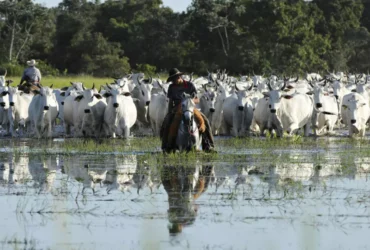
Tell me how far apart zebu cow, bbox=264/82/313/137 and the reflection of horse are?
9273 mm

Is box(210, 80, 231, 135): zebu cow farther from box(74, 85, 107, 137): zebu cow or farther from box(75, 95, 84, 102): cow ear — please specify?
box(75, 95, 84, 102): cow ear

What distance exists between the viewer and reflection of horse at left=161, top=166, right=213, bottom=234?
34.6ft

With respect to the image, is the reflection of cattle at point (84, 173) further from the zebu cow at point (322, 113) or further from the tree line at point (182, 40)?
the tree line at point (182, 40)

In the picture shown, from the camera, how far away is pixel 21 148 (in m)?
20.5

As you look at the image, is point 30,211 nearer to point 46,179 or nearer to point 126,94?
point 46,179

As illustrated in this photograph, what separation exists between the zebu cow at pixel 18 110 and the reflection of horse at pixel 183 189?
1144cm

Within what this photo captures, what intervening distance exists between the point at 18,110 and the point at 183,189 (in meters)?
14.5

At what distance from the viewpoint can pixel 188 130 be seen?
17.4m

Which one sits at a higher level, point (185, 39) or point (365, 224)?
point (185, 39)

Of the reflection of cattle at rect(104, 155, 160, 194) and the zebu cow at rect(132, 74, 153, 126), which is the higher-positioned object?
the zebu cow at rect(132, 74, 153, 126)

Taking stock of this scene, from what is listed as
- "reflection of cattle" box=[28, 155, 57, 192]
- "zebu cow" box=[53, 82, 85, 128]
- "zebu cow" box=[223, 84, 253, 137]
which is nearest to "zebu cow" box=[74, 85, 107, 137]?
"zebu cow" box=[223, 84, 253, 137]

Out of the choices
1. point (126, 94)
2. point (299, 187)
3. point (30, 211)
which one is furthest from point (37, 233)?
point (126, 94)

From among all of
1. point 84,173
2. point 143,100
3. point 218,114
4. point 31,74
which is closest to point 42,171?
point 84,173

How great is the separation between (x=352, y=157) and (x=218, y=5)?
48169mm
